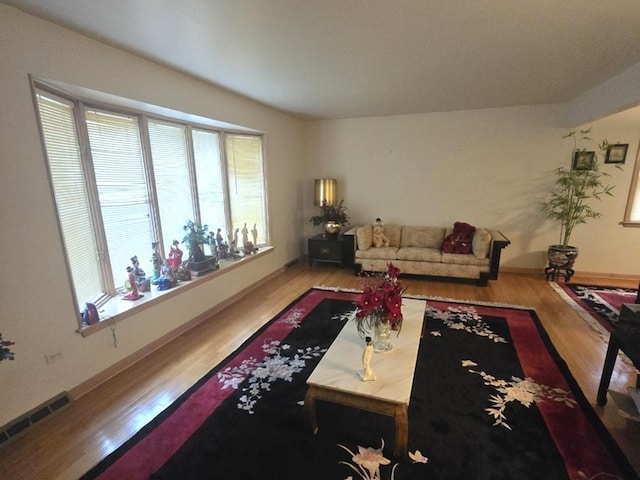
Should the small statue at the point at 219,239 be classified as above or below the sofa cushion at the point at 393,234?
above

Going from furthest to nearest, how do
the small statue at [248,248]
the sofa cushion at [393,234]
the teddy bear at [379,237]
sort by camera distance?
the sofa cushion at [393,234], the teddy bear at [379,237], the small statue at [248,248]

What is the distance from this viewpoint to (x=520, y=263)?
4.73 meters

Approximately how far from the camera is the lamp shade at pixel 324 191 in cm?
517

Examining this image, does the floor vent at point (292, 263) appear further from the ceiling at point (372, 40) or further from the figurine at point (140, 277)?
the ceiling at point (372, 40)

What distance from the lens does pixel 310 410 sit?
1751mm

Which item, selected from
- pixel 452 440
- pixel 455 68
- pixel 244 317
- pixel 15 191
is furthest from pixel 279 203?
pixel 452 440

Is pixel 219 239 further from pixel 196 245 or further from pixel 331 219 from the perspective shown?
pixel 331 219

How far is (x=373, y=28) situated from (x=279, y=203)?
3160 millimetres

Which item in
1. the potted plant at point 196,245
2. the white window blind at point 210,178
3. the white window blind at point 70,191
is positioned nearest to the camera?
the white window blind at point 70,191

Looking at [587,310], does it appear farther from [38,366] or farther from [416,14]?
[38,366]

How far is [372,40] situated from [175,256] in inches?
107

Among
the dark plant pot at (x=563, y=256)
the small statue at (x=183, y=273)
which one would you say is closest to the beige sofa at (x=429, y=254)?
the dark plant pot at (x=563, y=256)

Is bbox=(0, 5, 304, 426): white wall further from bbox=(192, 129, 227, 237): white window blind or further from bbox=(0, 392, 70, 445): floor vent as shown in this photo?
bbox=(192, 129, 227, 237): white window blind

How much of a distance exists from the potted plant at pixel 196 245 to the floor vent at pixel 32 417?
1.53 m
